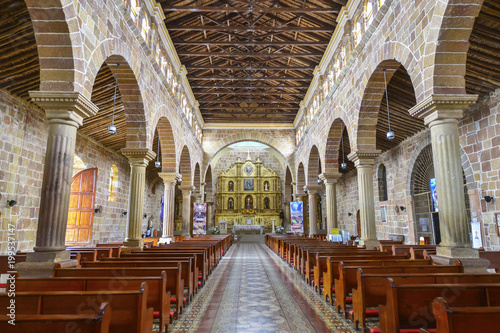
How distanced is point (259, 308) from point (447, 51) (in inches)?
224

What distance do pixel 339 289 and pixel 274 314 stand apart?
110 cm

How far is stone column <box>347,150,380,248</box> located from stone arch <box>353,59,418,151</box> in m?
0.25

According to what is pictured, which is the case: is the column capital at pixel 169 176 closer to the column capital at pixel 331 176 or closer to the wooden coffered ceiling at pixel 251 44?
the wooden coffered ceiling at pixel 251 44

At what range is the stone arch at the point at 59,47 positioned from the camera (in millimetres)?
5461

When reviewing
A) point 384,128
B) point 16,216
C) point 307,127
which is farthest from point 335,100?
point 16,216

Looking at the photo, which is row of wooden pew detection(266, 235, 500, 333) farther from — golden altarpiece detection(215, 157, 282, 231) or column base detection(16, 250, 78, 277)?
golden altarpiece detection(215, 157, 282, 231)

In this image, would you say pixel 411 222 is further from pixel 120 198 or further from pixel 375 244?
pixel 120 198

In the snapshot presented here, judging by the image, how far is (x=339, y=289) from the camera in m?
5.09

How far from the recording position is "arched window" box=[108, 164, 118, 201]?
653 inches

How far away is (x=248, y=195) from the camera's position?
3005 centimetres

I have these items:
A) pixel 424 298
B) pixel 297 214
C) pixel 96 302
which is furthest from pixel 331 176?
pixel 96 302

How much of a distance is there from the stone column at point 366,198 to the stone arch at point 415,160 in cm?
271

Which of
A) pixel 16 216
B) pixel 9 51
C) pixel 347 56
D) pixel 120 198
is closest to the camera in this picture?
pixel 9 51

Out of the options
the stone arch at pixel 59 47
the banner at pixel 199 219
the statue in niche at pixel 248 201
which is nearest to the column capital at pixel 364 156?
the stone arch at pixel 59 47
